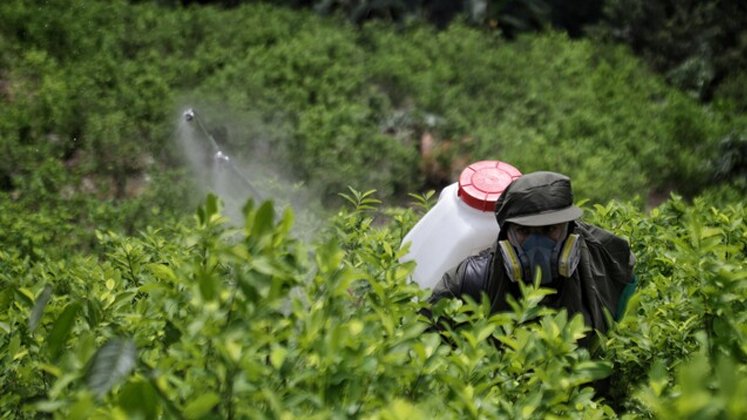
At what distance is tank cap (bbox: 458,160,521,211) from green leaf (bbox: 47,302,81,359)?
2060mm

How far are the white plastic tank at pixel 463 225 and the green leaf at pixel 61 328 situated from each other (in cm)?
200

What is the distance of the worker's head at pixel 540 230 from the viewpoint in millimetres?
3275

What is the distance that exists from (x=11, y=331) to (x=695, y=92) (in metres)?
8.90

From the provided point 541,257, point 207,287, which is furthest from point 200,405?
point 541,257

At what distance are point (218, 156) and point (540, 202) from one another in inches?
180

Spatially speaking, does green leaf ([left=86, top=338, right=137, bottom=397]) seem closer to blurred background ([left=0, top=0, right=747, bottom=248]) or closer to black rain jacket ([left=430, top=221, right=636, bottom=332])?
black rain jacket ([left=430, top=221, right=636, bottom=332])

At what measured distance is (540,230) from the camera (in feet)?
11.0

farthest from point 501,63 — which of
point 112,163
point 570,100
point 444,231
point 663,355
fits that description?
point 663,355

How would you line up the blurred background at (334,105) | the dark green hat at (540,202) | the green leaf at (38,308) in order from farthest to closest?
1. the blurred background at (334,105)
2. the dark green hat at (540,202)
3. the green leaf at (38,308)

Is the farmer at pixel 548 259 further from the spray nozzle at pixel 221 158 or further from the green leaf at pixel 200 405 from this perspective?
the spray nozzle at pixel 221 158

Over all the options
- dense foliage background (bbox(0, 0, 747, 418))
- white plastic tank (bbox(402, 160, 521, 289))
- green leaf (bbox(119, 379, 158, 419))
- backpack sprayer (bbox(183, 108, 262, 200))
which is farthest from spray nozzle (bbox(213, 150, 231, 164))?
green leaf (bbox(119, 379, 158, 419))

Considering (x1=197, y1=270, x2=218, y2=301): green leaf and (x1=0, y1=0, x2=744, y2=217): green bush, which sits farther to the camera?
(x1=0, y1=0, x2=744, y2=217): green bush

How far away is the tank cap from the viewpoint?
3770 millimetres

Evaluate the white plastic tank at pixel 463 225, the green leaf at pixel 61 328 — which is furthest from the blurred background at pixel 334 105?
the green leaf at pixel 61 328
